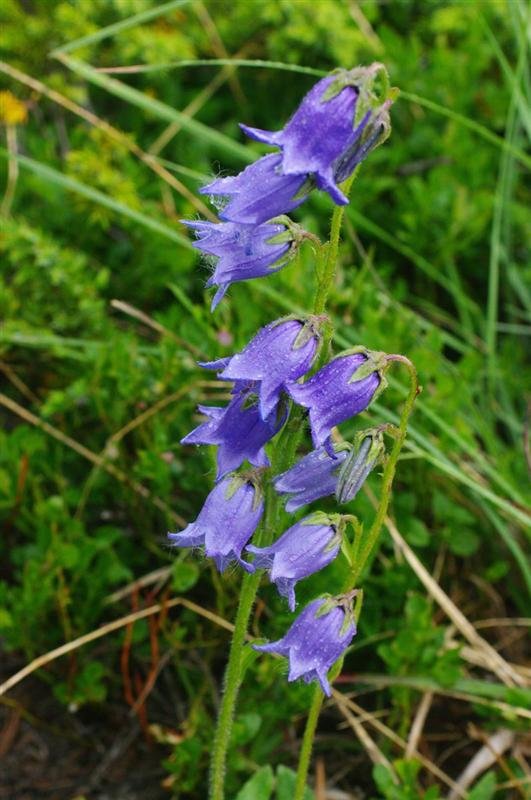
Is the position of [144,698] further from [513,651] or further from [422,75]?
[422,75]

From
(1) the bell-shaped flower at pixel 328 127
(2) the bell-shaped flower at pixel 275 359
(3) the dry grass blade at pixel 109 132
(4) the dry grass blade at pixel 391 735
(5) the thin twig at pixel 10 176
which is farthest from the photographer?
(5) the thin twig at pixel 10 176

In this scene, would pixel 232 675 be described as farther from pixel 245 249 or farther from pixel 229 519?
A: pixel 245 249

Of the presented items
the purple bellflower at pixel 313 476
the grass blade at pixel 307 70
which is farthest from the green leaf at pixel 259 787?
the grass blade at pixel 307 70

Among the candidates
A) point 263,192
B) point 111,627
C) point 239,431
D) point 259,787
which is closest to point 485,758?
point 259,787

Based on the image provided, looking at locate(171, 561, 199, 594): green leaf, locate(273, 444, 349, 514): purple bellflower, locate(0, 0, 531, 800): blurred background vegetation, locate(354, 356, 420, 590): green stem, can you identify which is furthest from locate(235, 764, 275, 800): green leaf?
locate(273, 444, 349, 514): purple bellflower

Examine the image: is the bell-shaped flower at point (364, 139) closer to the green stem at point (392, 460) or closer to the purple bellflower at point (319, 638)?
the green stem at point (392, 460)

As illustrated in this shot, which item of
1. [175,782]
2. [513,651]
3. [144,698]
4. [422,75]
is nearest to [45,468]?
[144,698]

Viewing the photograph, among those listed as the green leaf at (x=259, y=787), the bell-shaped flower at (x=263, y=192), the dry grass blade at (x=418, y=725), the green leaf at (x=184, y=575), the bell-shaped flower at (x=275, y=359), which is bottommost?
the dry grass blade at (x=418, y=725)

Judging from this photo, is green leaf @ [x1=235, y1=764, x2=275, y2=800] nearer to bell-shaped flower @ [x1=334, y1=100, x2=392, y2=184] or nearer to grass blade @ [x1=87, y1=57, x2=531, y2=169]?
bell-shaped flower @ [x1=334, y1=100, x2=392, y2=184]
